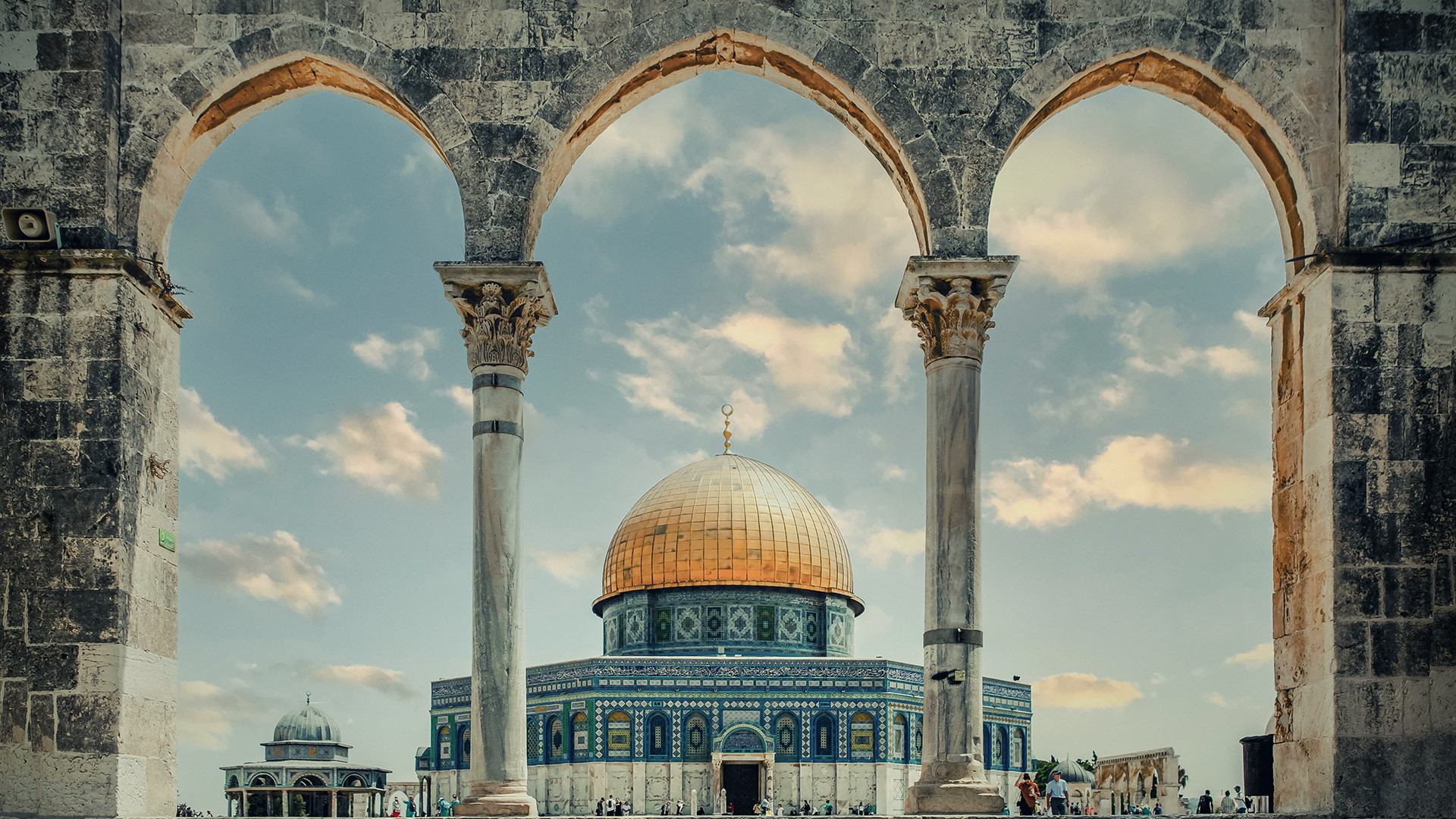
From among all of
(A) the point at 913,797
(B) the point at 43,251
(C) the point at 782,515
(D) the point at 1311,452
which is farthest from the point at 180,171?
(C) the point at 782,515

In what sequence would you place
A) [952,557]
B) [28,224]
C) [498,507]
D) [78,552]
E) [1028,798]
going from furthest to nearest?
[1028,798], [498,507], [952,557], [28,224], [78,552]

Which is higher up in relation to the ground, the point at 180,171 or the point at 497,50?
the point at 497,50

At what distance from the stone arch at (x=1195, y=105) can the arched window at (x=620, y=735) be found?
26727 millimetres

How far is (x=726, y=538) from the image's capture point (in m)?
38.4

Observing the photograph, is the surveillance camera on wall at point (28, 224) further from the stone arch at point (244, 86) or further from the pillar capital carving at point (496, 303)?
the pillar capital carving at point (496, 303)

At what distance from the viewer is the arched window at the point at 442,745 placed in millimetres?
38188

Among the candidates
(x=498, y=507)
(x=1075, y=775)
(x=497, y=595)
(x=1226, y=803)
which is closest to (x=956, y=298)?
(x=498, y=507)

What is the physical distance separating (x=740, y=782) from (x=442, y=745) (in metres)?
8.41

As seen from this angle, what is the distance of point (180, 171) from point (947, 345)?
6.03m

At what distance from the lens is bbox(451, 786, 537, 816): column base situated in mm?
10117

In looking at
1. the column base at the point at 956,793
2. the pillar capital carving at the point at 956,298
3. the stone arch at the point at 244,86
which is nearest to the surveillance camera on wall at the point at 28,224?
the stone arch at the point at 244,86

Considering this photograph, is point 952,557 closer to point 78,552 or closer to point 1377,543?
point 1377,543

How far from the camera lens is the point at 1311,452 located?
1043 cm

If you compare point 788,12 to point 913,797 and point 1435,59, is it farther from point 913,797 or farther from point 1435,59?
point 913,797
